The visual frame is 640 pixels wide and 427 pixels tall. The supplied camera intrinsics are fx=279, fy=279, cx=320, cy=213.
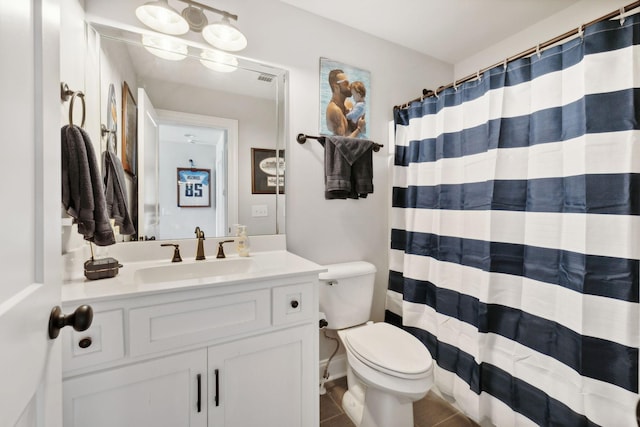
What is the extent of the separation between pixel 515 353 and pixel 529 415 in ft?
0.86

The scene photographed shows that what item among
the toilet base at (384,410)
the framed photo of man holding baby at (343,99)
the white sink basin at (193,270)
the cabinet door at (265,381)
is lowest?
the toilet base at (384,410)

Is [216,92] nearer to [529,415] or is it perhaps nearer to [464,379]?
[464,379]

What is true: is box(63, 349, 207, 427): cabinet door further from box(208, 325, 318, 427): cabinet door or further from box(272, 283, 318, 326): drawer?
box(272, 283, 318, 326): drawer

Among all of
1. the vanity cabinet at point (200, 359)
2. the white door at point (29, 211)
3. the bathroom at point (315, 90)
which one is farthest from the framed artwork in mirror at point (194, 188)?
the white door at point (29, 211)

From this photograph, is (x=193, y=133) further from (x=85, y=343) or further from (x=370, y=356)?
(x=370, y=356)

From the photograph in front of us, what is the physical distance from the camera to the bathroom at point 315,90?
1605 mm

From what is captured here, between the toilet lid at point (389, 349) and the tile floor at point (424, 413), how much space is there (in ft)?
1.50

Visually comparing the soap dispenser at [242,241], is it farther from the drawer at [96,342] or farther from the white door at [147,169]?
the drawer at [96,342]

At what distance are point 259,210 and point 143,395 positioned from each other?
96 cm

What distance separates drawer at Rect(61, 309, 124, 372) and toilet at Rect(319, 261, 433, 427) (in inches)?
37.5

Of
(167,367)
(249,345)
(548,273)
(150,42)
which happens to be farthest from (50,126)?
(548,273)

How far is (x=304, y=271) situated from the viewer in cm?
117

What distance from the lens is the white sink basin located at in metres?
1.22

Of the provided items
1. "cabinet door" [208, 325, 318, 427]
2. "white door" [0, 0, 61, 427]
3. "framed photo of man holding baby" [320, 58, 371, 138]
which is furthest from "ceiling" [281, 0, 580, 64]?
"cabinet door" [208, 325, 318, 427]
